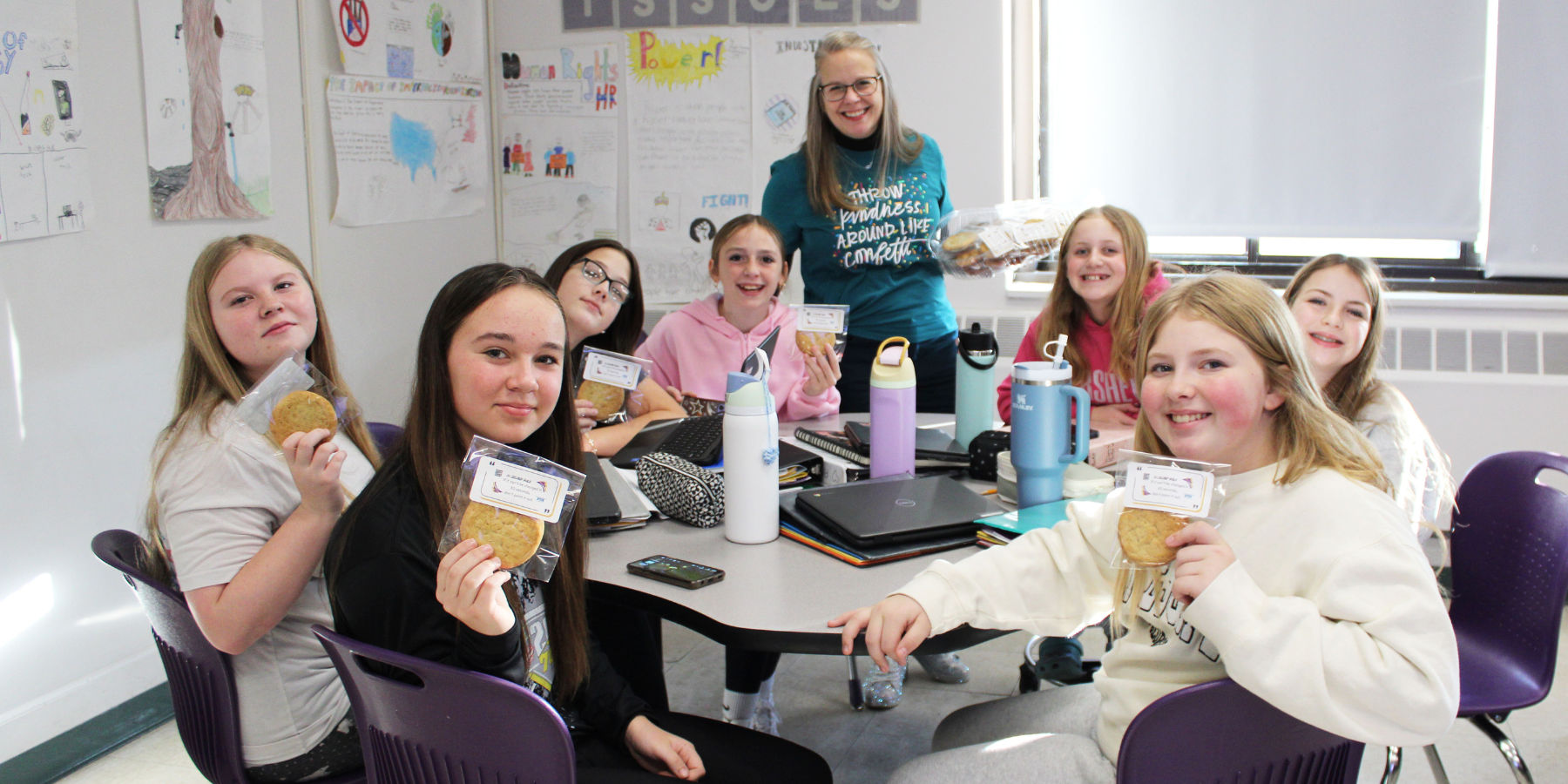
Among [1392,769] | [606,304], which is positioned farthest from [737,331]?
[1392,769]

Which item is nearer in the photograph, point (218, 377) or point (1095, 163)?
point (218, 377)

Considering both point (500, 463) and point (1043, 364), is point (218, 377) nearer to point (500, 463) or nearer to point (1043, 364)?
point (500, 463)

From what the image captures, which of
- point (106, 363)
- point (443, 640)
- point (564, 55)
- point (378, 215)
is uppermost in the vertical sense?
point (564, 55)

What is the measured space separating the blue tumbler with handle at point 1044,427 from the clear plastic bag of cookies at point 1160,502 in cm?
48

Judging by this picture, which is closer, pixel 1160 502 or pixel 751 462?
pixel 1160 502

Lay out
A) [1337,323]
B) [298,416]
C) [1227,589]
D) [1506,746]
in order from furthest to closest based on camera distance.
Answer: [1337,323], [1506,746], [298,416], [1227,589]

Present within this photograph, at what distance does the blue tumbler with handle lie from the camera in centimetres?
169

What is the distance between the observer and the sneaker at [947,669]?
2.92 m

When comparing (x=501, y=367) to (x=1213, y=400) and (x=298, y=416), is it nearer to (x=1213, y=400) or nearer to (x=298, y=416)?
(x=298, y=416)

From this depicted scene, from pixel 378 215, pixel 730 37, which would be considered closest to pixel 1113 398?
pixel 730 37

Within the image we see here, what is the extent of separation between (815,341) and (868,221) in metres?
0.67

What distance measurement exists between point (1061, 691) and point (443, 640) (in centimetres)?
88

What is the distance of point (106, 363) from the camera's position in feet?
9.14

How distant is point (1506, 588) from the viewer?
6.10 ft
